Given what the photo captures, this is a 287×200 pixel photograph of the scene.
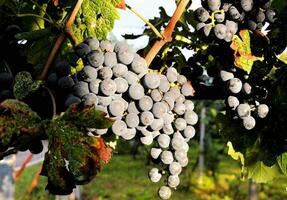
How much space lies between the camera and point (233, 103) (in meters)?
0.89

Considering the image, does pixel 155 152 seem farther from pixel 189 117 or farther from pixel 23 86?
pixel 23 86

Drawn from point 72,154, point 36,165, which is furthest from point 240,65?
point 36,165

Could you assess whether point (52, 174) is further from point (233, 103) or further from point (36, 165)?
point (36, 165)

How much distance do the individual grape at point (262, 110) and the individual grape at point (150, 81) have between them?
0.19 m

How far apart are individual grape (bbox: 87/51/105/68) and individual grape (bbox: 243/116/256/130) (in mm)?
277

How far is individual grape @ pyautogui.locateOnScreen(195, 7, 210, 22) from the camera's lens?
840 mm

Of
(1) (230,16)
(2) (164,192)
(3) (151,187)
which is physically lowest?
(3) (151,187)

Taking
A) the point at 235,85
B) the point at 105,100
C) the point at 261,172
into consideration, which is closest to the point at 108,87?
the point at 105,100

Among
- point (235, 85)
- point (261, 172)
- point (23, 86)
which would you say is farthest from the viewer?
point (261, 172)

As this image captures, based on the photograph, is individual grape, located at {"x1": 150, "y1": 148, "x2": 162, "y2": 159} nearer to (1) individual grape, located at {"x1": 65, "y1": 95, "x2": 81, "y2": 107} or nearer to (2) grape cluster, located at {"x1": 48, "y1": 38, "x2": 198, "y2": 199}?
(2) grape cluster, located at {"x1": 48, "y1": 38, "x2": 198, "y2": 199}

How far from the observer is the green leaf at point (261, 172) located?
106cm

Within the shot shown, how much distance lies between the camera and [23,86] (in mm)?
756

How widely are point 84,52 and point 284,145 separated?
40cm

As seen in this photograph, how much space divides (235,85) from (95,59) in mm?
241
